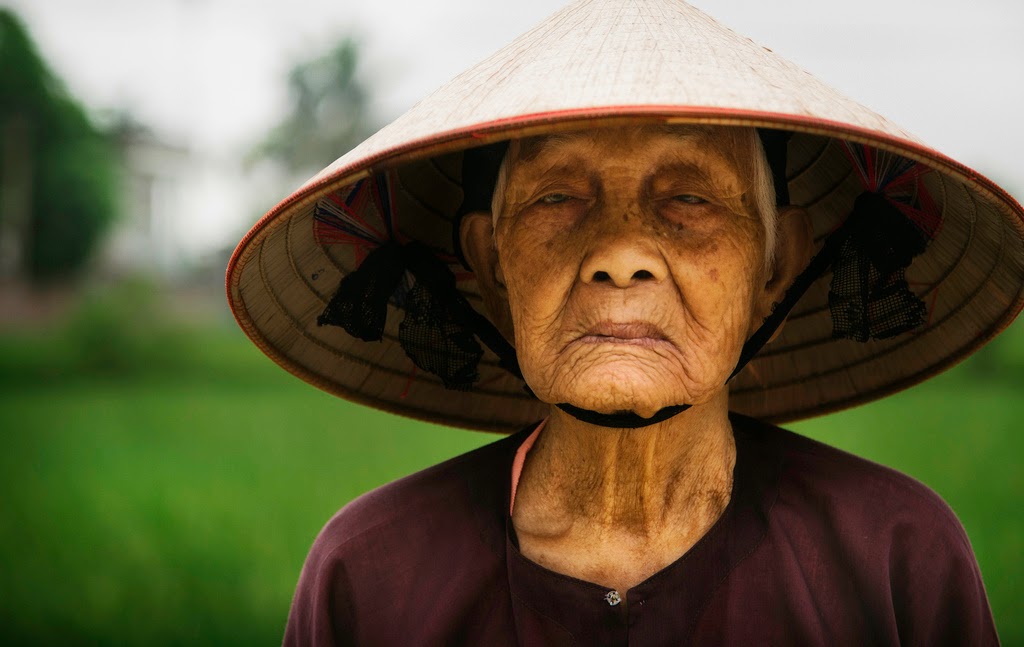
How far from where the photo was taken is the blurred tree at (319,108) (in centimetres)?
4362

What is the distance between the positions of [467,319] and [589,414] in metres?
0.47

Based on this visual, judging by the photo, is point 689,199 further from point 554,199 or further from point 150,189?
point 150,189

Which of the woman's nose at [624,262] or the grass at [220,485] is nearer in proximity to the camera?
the woman's nose at [624,262]

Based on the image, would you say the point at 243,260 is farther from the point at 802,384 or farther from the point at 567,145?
the point at 802,384

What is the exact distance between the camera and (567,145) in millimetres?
1580

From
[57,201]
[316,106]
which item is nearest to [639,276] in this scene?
[57,201]

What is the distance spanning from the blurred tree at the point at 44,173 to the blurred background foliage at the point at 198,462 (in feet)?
8.49

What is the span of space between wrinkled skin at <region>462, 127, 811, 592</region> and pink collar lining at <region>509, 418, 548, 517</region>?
44 millimetres

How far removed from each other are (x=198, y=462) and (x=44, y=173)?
2065 centimetres

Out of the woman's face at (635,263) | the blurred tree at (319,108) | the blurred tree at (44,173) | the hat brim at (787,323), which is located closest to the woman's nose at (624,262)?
the woman's face at (635,263)

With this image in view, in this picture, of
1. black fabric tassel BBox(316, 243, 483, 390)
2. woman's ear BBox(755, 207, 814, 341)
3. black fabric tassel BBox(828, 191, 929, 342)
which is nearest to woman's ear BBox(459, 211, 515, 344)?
black fabric tassel BBox(316, 243, 483, 390)

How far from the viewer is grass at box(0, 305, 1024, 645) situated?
15.3 feet

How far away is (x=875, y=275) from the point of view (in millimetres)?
1883

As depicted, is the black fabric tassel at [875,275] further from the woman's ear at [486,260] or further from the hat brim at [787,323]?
the woman's ear at [486,260]
